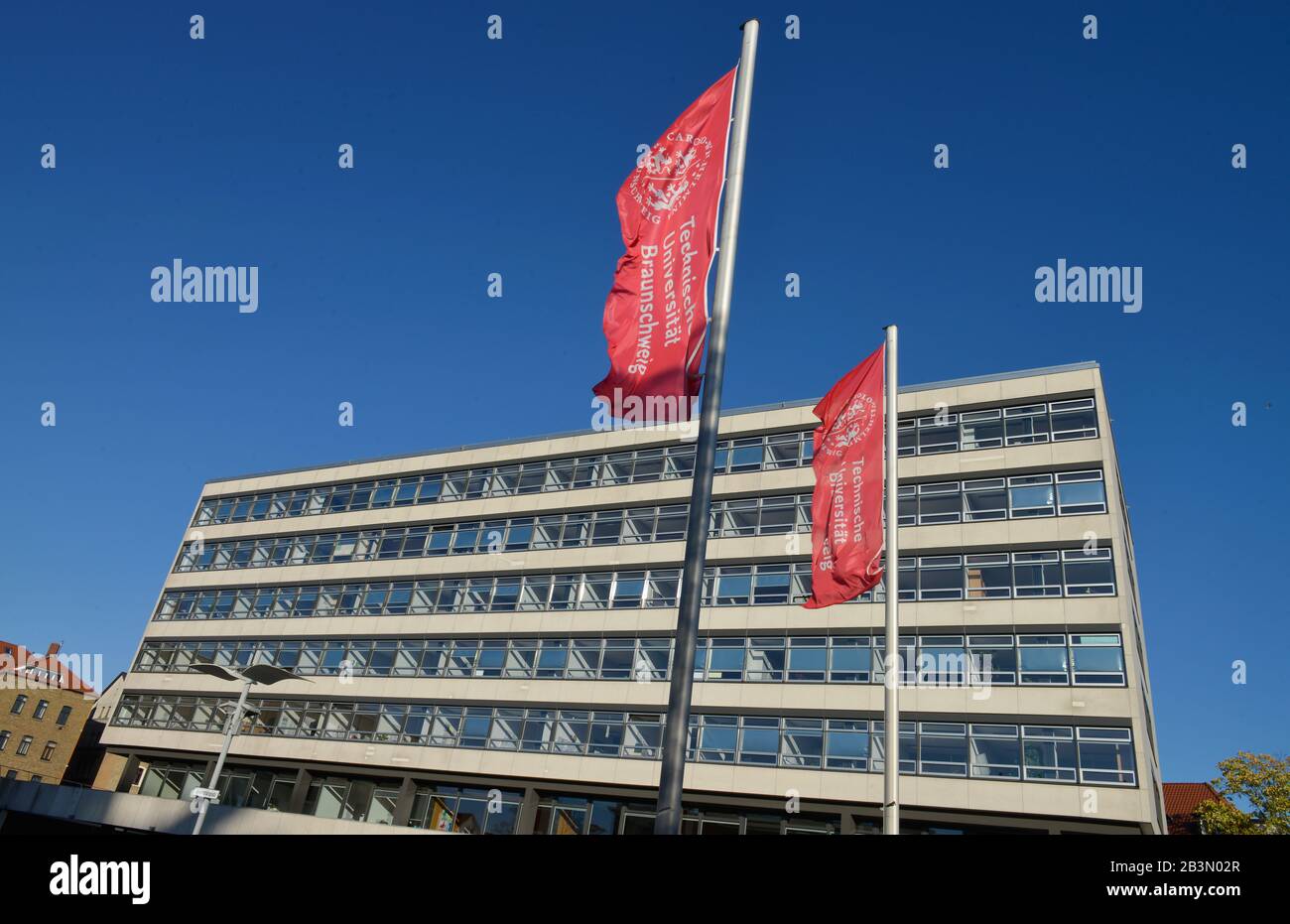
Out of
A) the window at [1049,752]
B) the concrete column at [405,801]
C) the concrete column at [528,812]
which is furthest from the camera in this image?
the concrete column at [405,801]

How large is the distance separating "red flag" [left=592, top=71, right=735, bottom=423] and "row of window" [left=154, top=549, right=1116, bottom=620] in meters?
18.8

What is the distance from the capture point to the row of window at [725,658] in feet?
94.6

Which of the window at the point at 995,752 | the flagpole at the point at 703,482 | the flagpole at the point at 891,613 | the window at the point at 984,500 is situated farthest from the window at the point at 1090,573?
the flagpole at the point at 703,482

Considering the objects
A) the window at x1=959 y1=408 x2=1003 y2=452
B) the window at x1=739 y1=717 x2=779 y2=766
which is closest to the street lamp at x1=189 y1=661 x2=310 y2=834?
the window at x1=739 y1=717 x2=779 y2=766

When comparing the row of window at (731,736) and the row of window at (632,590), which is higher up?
the row of window at (632,590)

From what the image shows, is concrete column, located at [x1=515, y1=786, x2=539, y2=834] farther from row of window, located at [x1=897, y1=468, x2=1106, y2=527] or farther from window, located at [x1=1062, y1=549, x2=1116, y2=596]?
window, located at [x1=1062, y1=549, x2=1116, y2=596]

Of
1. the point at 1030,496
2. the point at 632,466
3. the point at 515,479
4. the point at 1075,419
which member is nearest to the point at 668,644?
the point at 632,466

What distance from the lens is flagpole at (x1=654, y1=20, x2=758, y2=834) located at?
721 cm

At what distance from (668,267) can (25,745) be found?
81.3m

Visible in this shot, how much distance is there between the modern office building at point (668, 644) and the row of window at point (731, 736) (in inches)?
3.4

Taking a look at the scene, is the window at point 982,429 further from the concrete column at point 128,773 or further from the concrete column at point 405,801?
the concrete column at point 128,773
